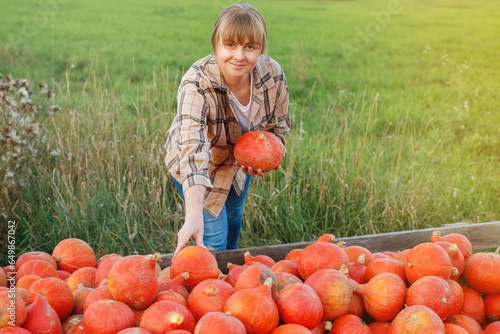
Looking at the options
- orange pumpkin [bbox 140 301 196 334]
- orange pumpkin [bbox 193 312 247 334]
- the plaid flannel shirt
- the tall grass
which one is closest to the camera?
orange pumpkin [bbox 193 312 247 334]

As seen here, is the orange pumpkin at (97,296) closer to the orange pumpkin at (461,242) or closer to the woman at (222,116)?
the woman at (222,116)

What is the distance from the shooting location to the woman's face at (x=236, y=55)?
2016mm

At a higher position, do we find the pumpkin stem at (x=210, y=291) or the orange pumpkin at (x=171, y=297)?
the pumpkin stem at (x=210, y=291)

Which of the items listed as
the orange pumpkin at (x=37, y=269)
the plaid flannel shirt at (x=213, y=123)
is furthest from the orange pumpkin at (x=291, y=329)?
the orange pumpkin at (x=37, y=269)

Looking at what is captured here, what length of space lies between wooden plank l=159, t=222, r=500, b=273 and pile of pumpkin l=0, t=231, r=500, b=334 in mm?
440

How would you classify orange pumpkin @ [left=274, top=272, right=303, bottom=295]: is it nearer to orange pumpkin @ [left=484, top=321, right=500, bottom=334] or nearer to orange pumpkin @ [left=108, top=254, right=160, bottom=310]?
orange pumpkin @ [left=108, top=254, right=160, bottom=310]

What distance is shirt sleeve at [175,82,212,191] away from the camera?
1.88 metres

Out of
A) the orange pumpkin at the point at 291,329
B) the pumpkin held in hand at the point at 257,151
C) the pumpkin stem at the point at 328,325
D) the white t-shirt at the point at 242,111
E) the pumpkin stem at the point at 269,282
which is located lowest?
the pumpkin stem at the point at 328,325

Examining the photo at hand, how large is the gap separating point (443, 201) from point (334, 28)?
9.34 meters

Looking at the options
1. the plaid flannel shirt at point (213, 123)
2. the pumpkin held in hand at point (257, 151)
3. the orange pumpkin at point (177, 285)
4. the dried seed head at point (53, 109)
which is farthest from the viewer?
the dried seed head at point (53, 109)

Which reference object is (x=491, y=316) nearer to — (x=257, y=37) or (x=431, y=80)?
(x=257, y=37)

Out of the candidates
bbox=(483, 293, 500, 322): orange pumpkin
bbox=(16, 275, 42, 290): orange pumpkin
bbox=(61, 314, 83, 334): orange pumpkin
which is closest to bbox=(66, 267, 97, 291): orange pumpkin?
bbox=(16, 275, 42, 290): orange pumpkin

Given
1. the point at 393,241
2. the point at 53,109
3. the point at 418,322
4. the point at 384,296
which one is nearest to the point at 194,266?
the point at 384,296

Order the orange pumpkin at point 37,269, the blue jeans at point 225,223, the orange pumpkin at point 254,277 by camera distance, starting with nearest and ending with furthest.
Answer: the orange pumpkin at point 254,277
the orange pumpkin at point 37,269
the blue jeans at point 225,223
